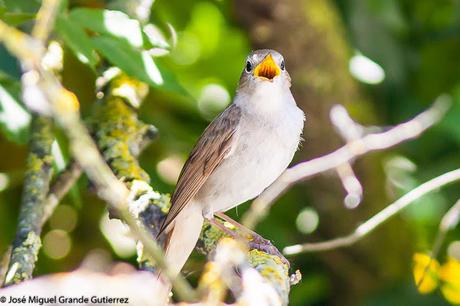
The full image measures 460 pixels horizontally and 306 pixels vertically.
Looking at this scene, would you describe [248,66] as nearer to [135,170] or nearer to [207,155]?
[207,155]

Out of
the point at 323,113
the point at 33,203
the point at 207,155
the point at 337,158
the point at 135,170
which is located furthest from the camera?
the point at 323,113

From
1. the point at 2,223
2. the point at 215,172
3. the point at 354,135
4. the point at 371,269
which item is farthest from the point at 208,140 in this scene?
the point at 371,269

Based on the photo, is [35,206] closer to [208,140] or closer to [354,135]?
[208,140]

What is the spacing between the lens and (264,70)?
415cm

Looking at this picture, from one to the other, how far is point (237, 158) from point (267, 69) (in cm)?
45

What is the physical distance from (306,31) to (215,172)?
1491 mm

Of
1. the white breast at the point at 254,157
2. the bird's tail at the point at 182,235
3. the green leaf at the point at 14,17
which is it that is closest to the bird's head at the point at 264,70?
the white breast at the point at 254,157

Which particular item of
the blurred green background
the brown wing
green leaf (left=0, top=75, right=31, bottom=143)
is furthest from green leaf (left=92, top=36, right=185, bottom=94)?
the blurred green background

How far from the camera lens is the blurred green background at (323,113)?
4.99m

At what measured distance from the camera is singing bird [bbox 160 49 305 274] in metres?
3.87

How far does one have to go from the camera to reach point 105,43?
351cm

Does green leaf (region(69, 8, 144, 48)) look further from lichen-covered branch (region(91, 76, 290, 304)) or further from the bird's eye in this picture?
the bird's eye

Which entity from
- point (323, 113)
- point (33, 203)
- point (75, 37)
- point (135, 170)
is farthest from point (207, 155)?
point (323, 113)

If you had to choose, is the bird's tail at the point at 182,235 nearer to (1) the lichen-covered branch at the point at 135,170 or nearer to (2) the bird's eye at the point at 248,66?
(1) the lichen-covered branch at the point at 135,170
